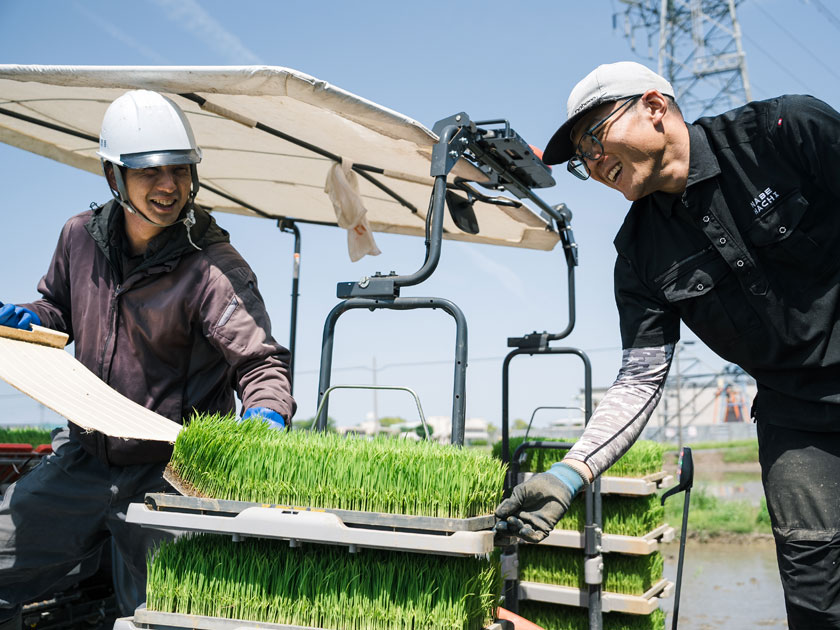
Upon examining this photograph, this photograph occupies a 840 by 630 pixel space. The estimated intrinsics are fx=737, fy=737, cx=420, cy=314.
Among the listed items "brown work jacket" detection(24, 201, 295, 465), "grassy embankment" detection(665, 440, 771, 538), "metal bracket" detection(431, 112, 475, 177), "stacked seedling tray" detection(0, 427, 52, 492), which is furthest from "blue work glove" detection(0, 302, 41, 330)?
"grassy embankment" detection(665, 440, 771, 538)

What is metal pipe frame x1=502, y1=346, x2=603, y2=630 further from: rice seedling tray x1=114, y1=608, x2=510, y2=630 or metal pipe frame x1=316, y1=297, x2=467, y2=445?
rice seedling tray x1=114, y1=608, x2=510, y2=630

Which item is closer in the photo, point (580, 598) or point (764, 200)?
point (764, 200)

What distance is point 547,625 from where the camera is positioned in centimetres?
432

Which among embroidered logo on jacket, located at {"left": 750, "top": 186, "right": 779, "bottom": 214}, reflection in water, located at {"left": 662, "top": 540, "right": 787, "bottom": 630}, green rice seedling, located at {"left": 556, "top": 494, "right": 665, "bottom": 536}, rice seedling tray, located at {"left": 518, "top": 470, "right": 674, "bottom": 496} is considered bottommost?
reflection in water, located at {"left": 662, "top": 540, "right": 787, "bottom": 630}

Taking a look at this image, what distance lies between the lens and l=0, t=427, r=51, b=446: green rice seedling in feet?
16.7

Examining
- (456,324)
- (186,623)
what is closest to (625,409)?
(456,324)

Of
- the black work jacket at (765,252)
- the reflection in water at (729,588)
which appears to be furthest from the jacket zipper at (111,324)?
the reflection in water at (729,588)

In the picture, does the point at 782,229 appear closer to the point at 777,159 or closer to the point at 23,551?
the point at 777,159

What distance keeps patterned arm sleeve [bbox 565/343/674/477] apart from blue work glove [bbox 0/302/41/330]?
7.04ft

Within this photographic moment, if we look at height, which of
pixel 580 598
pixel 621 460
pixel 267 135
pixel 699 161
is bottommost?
pixel 580 598

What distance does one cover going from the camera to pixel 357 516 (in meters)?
1.90

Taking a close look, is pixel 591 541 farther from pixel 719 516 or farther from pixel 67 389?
pixel 719 516

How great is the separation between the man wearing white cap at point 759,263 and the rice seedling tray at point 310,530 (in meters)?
0.46

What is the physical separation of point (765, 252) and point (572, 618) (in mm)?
2762
